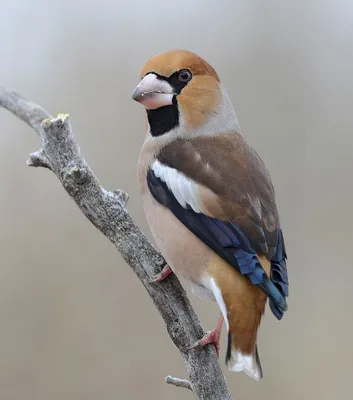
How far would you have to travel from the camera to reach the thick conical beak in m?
2.74

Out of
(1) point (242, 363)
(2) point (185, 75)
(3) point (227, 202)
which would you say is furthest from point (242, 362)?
(2) point (185, 75)

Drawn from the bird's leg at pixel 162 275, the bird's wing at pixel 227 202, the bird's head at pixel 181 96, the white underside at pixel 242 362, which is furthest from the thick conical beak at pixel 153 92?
the white underside at pixel 242 362

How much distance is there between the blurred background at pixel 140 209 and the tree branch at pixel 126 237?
1.83 meters

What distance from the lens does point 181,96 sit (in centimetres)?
285

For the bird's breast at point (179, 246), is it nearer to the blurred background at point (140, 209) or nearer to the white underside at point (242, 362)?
the white underside at point (242, 362)

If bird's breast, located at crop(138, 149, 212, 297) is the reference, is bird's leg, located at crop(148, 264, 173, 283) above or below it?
below

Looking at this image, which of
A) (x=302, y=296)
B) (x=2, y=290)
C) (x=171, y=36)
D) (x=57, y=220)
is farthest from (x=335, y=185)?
(x=2, y=290)

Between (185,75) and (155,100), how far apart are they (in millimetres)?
178

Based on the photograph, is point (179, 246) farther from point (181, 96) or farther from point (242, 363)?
point (181, 96)

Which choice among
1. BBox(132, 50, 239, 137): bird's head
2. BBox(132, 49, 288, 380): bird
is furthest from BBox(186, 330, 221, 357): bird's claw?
BBox(132, 50, 239, 137): bird's head

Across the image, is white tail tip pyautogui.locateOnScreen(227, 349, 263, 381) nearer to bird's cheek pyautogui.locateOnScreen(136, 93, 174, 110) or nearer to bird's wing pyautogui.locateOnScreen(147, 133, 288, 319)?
bird's wing pyautogui.locateOnScreen(147, 133, 288, 319)

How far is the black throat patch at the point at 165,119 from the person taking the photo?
9.36ft

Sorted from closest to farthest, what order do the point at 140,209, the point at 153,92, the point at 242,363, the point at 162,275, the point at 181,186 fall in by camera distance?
the point at 242,363
the point at 162,275
the point at 181,186
the point at 153,92
the point at 140,209

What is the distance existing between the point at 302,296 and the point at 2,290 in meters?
1.97
